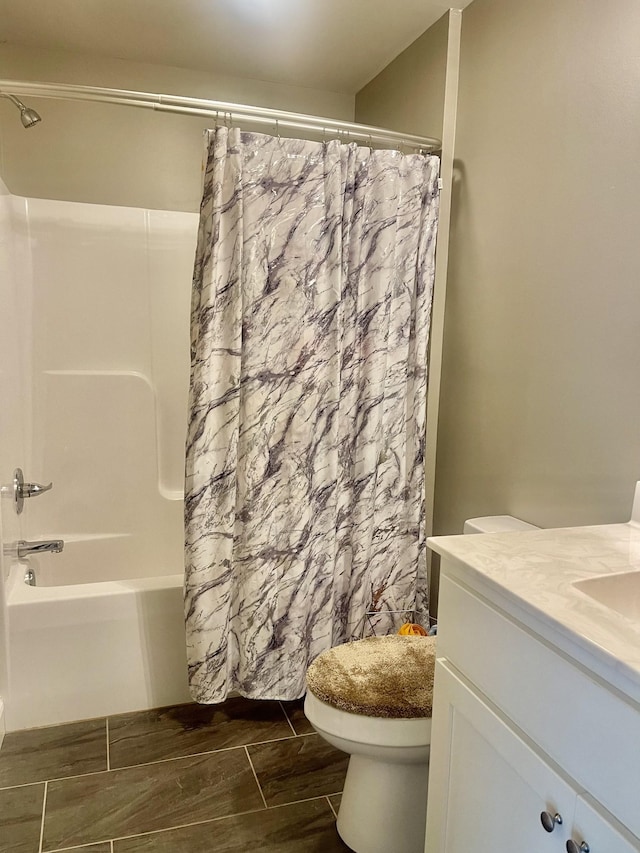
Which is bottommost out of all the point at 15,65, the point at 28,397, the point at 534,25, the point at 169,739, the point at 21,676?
the point at 169,739

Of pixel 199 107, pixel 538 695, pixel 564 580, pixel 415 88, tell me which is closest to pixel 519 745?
pixel 538 695

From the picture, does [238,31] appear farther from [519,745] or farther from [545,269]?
[519,745]

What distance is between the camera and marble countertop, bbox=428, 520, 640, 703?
0.86 meters

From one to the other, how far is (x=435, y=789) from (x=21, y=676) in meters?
1.37

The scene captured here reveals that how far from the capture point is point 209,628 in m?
2.02

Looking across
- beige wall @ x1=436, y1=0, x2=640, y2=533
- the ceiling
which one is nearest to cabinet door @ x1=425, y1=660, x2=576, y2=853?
A: beige wall @ x1=436, y1=0, x2=640, y2=533

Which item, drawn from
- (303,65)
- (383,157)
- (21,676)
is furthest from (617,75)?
(21,676)

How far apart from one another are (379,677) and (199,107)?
65.1 inches

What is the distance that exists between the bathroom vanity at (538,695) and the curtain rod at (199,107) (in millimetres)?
1386

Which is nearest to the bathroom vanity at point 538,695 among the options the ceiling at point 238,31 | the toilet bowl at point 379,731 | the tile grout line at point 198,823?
the toilet bowl at point 379,731

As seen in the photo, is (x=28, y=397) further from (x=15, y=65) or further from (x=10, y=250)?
(x=15, y=65)

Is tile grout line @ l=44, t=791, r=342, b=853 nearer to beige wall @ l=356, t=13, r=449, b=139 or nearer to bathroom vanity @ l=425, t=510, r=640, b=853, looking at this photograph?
bathroom vanity @ l=425, t=510, r=640, b=853

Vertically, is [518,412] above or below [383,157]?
below

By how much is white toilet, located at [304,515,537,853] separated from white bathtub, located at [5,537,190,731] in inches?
28.9
